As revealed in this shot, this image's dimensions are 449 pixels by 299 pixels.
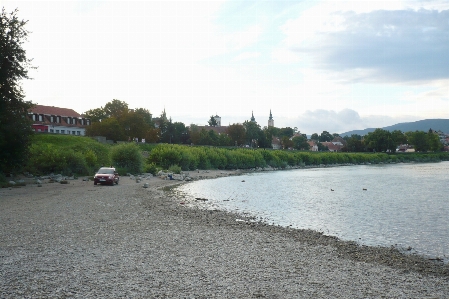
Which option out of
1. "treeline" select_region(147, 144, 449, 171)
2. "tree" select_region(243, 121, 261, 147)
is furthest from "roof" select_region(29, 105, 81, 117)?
"tree" select_region(243, 121, 261, 147)

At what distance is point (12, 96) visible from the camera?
139 ft

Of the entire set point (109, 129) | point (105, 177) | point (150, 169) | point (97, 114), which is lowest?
point (105, 177)

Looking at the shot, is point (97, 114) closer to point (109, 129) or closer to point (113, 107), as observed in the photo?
point (113, 107)

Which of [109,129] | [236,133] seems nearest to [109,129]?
[109,129]

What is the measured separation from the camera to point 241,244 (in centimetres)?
1711

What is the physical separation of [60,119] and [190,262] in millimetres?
115490

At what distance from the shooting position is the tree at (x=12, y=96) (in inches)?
1591

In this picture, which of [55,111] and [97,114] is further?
[97,114]

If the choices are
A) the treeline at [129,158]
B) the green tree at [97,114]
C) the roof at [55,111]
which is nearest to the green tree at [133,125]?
the treeline at [129,158]

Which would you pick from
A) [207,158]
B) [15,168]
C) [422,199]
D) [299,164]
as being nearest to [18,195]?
[15,168]

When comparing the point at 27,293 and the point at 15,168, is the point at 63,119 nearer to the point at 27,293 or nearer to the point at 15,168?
the point at 15,168

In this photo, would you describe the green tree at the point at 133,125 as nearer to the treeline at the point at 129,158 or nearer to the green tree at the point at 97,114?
the treeline at the point at 129,158

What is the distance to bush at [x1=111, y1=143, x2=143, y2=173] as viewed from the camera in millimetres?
62812

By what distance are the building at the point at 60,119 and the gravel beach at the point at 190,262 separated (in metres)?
97.4
